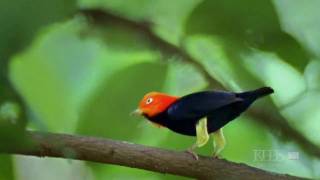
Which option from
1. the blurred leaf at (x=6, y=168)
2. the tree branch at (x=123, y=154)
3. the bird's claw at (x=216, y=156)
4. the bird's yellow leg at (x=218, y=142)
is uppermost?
the bird's yellow leg at (x=218, y=142)

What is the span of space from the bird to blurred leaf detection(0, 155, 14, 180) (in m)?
0.28

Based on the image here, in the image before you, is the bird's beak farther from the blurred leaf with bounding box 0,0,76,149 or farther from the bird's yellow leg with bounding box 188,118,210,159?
the blurred leaf with bounding box 0,0,76,149

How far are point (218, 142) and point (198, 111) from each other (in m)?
0.08

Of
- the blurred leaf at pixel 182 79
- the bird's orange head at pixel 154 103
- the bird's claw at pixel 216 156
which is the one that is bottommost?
the bird's claw at pixel 216 156

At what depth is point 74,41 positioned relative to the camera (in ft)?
5.16

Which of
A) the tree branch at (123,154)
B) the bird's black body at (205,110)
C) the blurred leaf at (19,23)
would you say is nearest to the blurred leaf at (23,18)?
the blurred leaf at (19,23)

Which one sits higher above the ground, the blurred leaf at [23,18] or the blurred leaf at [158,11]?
the blurred leaf at [158,11]

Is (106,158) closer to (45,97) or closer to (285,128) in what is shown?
(45,97)

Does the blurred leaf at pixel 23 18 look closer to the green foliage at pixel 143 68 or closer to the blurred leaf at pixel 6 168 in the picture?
the green foliage at pixel 143 68

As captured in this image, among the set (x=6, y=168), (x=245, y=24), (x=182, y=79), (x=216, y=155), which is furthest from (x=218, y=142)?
(x=6, y=168)

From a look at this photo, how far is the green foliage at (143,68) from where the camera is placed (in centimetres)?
157

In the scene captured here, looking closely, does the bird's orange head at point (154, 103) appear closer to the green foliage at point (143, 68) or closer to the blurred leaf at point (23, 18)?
the green foliage at point (143, 68)

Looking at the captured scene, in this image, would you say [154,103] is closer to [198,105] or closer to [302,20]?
[198,105]

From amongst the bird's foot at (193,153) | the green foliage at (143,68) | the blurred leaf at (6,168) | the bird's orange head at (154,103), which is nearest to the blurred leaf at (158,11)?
the green foliage at (143,68)
